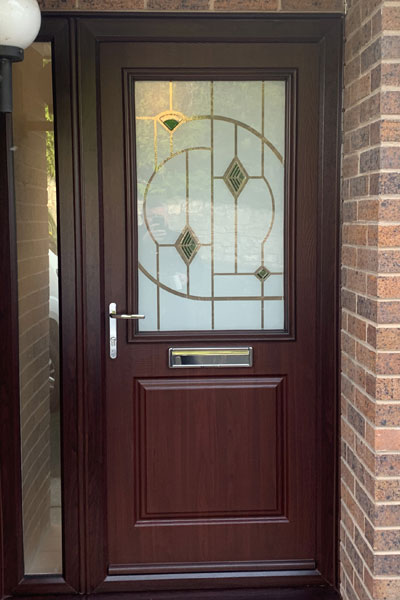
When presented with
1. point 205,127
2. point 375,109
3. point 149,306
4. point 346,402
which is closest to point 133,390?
point 149,306

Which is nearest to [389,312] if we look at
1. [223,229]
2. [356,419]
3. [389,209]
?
[389,209]

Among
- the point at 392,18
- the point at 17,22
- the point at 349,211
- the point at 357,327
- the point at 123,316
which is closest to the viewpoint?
the point at 17,22

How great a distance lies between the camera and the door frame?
2.77 metres

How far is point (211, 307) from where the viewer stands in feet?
9.63

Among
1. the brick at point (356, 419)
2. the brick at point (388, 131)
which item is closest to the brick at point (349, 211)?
the brick at point (388, 131)

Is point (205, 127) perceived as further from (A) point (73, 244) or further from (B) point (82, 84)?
(A) point (73, 244)

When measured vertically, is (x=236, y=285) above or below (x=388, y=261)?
below

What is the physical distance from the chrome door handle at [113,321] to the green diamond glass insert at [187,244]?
0.99 feet

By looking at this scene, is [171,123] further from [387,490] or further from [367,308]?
[387,490]

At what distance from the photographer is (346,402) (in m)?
2.82

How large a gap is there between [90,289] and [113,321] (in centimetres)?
15

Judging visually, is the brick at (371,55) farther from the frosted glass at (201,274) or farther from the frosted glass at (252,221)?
the frosted glass at (201,274)

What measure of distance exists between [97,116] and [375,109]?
1042 mm

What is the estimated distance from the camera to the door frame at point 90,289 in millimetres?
2770
